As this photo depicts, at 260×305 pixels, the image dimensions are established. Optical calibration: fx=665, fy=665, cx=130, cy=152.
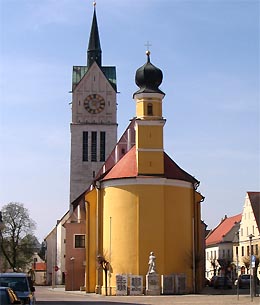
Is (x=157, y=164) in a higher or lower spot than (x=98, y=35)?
lower

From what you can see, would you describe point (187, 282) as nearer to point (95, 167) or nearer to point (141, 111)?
point (141, 111)

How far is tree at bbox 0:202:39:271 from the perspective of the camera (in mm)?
67000

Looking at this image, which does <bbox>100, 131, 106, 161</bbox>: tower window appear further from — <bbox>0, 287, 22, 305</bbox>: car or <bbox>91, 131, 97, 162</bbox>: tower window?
<bbox>0, 287, 22, 305</bbox>: car

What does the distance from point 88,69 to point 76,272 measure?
27.7 meters

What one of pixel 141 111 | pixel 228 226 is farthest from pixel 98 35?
pixel 141 111

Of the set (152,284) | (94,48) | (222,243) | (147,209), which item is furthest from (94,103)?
(152,284)

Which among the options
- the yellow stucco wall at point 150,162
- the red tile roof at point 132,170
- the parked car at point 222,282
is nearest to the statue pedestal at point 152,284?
the red tile roof at point 132,170

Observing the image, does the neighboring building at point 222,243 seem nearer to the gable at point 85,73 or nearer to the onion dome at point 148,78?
the gable at point 85,73

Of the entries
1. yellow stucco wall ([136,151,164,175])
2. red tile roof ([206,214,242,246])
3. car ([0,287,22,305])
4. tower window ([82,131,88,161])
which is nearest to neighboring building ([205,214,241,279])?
red tile roof ([206,214,242,246])

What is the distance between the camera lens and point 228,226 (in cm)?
8288

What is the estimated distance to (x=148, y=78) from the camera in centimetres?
4394

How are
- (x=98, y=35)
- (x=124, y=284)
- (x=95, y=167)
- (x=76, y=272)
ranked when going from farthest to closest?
(x=98, y=35), (x=95, y=167), (x=76, y=272), (x=124, y=284)

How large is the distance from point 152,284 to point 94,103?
35.5 metres

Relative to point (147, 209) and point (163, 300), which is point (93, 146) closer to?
point (147, 209)
